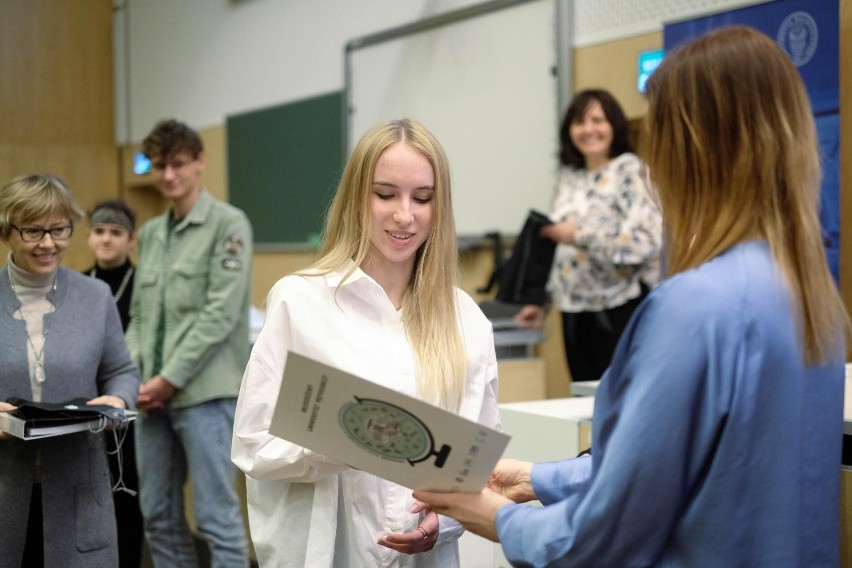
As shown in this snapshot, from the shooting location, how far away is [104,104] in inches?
258

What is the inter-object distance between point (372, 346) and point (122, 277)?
84.9 inches

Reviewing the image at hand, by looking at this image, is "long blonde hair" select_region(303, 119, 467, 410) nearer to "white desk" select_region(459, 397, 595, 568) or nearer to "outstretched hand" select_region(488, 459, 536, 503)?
"outstretched hand" select_region(488, 459, 536, 503)

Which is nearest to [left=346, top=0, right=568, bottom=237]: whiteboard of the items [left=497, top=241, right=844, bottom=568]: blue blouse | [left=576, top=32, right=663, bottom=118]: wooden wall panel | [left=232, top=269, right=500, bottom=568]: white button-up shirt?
[left=576, top=32, right=663, bottom=118]: wooden wall panel

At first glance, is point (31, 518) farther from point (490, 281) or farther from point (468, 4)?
point (468, 4)

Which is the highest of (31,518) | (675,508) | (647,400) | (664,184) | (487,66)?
(487,66)

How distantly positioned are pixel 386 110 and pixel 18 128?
2.10m

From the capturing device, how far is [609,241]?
9.95ft

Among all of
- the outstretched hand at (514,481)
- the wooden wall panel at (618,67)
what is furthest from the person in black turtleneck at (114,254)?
the outstretched hand at (514,481)

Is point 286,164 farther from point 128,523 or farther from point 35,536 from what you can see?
point 35,536

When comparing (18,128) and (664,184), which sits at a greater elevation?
(18,128)

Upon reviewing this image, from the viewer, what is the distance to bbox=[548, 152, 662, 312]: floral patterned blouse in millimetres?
3014

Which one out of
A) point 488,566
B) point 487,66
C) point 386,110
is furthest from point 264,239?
point 488,566

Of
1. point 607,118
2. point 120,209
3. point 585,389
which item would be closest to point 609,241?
point 607,118

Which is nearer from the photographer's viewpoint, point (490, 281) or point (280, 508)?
point (280, 508)
